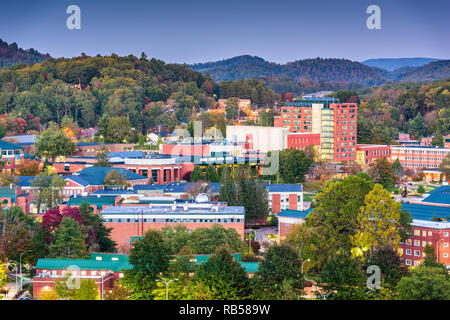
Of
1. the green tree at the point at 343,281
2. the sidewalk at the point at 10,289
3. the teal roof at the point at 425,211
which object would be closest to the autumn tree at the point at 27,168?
the sidewalk at the point at 10,289

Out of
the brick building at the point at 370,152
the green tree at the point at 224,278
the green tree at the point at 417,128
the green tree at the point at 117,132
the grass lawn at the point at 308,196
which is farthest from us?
the green tree at the point at 417,128

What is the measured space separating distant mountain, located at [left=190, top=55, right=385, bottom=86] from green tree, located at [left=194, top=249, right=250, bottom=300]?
121m

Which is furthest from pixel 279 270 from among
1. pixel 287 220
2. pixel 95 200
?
pixel 95 200

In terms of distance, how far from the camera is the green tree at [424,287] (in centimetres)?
1672

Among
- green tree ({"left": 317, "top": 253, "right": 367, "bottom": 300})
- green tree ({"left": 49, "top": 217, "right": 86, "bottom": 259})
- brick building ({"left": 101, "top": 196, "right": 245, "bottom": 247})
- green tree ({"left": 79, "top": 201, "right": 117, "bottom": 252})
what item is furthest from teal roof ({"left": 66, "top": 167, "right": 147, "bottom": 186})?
green tree ({"left": 317, "top": 253, "right": 367, "bottom": 300})

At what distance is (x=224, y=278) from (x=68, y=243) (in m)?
6.06

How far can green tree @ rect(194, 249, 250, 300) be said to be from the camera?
1691cm

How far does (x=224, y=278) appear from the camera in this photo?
1716 centimetres

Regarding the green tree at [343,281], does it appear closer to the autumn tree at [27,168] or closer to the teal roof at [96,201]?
the teal roof at [96,201]

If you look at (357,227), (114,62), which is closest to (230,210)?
(357,227)

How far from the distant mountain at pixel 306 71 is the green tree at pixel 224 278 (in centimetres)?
12053

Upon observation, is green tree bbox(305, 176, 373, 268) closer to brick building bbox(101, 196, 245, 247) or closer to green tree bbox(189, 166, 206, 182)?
brick building bbox(101, 196, 245, 247)

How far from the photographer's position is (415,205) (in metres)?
25.9
